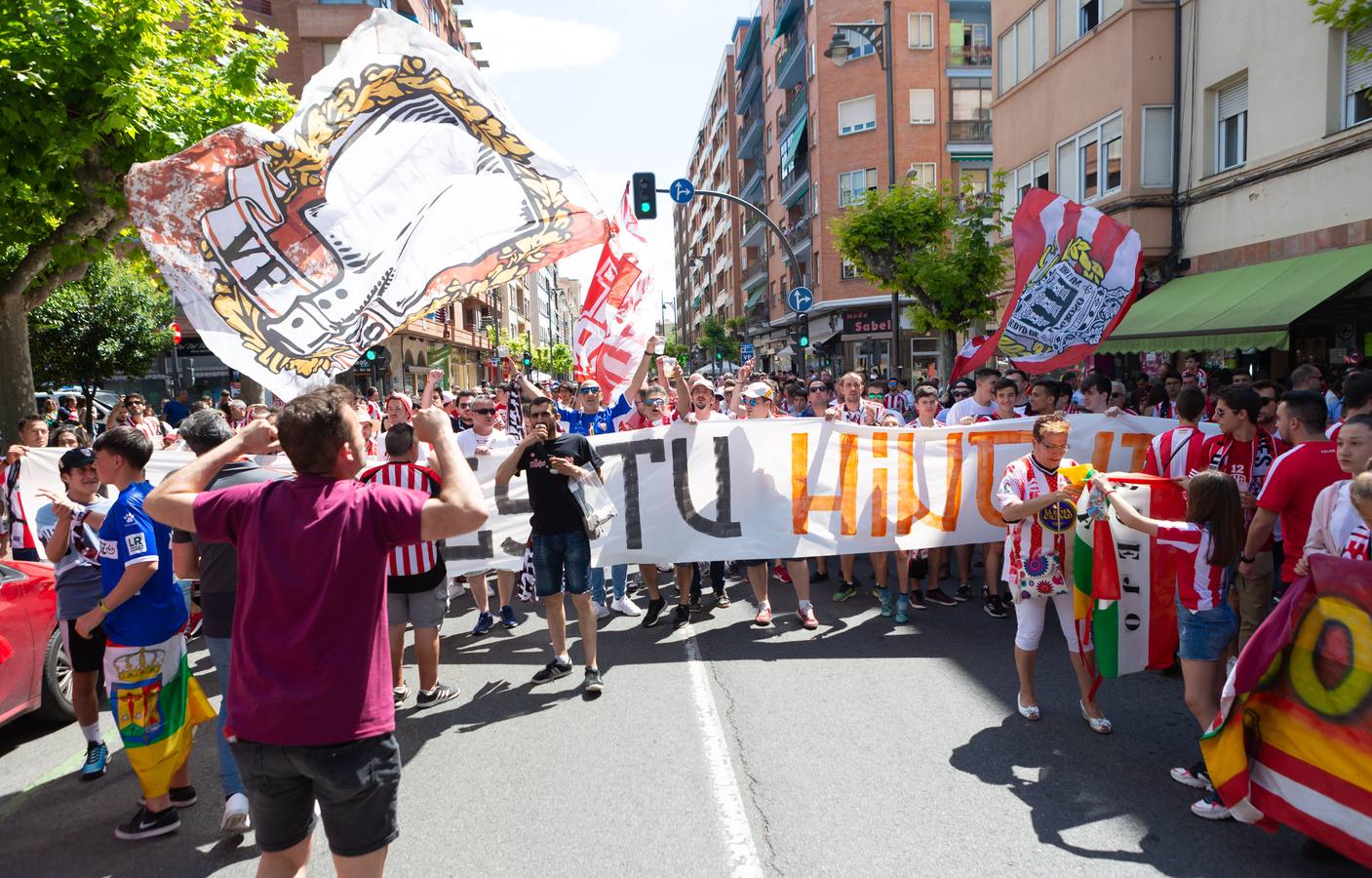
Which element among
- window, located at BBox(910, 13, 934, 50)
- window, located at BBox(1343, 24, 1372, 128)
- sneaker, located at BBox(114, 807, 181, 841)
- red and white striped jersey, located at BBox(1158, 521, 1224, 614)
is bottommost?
sneaker, located at BBox(114, 807, 181, 841)

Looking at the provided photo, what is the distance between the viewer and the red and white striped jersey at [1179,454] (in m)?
5.94

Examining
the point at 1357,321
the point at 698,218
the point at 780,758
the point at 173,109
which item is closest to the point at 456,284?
the point at 780,758

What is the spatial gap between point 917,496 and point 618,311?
305 centimetres

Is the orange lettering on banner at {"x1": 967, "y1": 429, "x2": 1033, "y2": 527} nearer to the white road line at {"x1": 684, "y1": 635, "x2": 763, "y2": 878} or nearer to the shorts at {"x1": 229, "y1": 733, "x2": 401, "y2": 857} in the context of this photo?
the white road line at {"x1": 684, "y1": 635, "x2": 763, "y2": 878}

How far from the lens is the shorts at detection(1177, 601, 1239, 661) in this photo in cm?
414

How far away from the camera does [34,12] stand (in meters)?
8.84

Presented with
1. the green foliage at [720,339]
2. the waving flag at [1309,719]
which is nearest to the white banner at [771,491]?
the waving flag at [1309,719]

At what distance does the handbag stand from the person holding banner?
2.67m

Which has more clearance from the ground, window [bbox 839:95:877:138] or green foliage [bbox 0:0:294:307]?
window [bbox 839:95:877:138]

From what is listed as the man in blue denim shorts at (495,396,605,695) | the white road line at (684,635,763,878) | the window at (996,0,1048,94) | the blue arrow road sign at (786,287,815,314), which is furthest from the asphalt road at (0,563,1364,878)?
the window at (996,0,1048,94)

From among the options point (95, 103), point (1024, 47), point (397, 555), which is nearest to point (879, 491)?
point (397, 555)

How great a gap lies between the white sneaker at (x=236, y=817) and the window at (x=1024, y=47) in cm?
2059

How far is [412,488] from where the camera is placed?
17.9ft

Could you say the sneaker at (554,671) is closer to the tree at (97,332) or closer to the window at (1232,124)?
the window at (1232,124)
